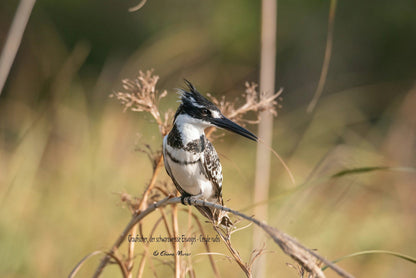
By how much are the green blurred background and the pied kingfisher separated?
148 millimetres

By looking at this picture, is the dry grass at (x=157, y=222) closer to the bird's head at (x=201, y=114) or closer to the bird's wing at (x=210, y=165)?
the bird's head at (x=201, y=114)

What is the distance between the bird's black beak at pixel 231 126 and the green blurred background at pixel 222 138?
28 centimetres

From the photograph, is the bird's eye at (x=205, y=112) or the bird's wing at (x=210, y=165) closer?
the bird's eye at (x=205, y=112)

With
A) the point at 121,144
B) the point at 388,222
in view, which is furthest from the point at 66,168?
the point at 388,222

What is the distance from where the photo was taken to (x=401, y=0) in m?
7.98

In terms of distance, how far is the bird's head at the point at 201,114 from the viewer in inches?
83.2

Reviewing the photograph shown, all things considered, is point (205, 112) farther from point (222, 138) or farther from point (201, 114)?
point (222, 138)

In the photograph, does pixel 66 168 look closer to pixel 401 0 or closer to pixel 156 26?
pixel 156 26

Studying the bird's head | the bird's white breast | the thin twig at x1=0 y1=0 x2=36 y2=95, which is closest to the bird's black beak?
the bird's head

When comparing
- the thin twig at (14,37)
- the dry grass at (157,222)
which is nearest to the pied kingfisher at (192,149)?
the dry grass at (157,222)

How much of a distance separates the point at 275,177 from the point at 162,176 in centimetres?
141

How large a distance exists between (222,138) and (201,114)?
273cm

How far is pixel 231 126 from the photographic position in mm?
2104

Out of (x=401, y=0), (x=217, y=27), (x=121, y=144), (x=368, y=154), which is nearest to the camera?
(x=121, y=144)
